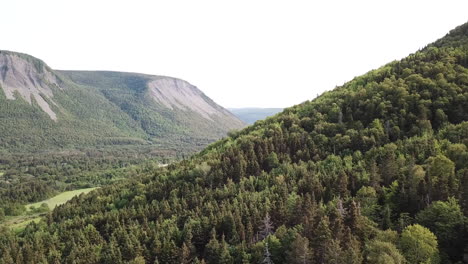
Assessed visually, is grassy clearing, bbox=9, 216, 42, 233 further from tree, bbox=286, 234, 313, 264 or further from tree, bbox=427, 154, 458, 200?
tree, bbox=427, 154, 458, 200

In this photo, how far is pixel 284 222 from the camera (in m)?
102

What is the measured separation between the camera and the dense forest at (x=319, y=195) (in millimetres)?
79312

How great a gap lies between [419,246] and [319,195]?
40559 millimetres

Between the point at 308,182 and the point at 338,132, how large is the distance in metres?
44.3

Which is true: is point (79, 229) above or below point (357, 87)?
below

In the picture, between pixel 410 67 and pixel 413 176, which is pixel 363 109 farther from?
pixel 413 176

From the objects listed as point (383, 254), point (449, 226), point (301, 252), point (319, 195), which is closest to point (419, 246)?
point (383, 254)

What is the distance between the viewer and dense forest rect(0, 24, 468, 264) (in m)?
79.3

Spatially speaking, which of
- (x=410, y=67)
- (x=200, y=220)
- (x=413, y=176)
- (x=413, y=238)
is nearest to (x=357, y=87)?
(x=410, y=67)

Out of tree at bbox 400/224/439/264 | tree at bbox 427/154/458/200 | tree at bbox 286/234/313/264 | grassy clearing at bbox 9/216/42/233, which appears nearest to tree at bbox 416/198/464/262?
tree at bbox 400/224/439/264

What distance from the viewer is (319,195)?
110m

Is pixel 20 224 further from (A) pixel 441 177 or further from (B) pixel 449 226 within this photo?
(B) pixel 449 226

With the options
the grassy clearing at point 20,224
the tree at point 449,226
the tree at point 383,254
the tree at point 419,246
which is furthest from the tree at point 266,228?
the grassy clearing at point 20,224

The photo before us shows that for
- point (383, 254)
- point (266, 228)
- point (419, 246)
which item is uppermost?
point (383, 254)
